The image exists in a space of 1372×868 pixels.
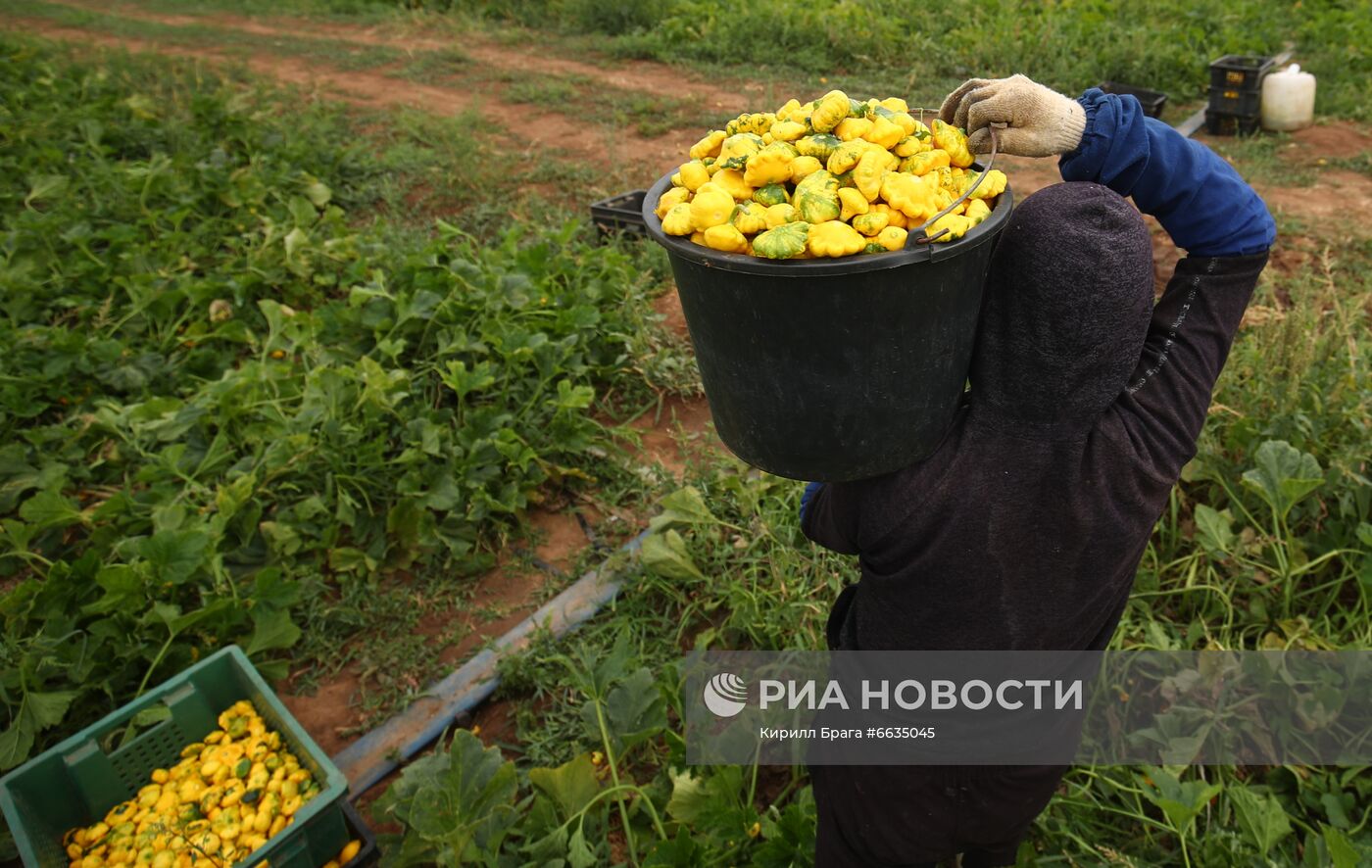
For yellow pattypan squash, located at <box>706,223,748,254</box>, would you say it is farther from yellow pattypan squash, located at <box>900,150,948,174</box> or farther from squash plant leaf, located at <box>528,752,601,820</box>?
squash plant leaf, located at <box>528,752,601,820</box>

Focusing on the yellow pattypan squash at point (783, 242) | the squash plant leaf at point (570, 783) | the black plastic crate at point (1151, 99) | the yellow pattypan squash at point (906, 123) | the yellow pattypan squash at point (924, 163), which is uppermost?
the yellow pattypan squash at point (906, 123)

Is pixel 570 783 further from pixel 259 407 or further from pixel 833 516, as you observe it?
pixel 259 407

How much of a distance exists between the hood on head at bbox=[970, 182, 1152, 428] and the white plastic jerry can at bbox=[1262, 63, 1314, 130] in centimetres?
656

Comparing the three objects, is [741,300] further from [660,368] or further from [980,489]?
[660,368]

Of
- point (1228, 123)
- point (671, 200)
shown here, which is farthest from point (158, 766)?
point (1228, 123)

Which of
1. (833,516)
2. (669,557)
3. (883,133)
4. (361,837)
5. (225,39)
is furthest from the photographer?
(225,39)

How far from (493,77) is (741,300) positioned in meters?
8.58

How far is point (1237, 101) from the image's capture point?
6.29 meters

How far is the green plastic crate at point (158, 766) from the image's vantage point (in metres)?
2.01

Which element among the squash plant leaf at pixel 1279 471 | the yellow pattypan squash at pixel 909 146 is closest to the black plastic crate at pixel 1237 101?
the squash plant leaf at pixel 1279 471

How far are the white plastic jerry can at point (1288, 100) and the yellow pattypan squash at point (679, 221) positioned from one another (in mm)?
6887

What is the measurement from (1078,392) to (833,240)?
40 cm

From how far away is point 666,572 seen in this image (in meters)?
2.79

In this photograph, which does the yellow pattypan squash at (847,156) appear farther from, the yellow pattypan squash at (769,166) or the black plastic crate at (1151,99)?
the black plastic crate at (1151,99)
